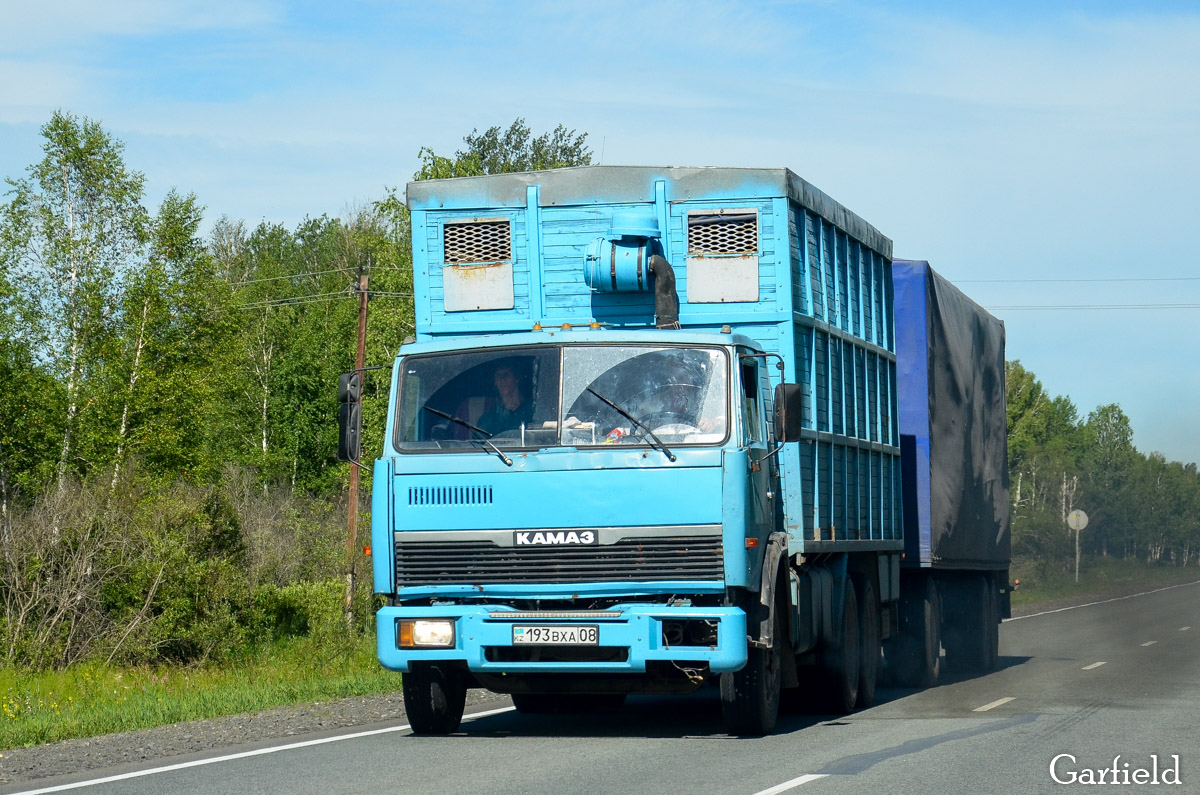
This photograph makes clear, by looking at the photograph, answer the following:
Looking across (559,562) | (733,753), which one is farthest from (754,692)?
(559,562)

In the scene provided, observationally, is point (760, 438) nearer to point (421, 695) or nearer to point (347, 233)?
point (421, 695)

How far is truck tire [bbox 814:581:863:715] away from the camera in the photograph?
12.1m

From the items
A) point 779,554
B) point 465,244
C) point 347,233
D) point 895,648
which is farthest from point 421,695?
point 347,233

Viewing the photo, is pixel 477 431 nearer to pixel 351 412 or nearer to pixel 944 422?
pixel 351 412

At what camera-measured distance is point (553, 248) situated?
11.4 metres

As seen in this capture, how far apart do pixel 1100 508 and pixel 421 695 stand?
11183cm

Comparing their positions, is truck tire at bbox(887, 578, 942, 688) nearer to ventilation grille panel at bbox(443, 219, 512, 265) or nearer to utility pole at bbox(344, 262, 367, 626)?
ventilation grille panel at bbox(443, 219, 512, 265)

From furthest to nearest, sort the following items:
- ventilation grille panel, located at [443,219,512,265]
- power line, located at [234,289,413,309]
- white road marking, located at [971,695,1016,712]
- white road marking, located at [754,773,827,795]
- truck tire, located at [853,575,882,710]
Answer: power line, located at [234,289,413,309] → truck tire, located at [853,575,882,710] → white road marking, located at [971,695,1016,712] → ventilation grille panel, located at [443,219,512,265] → white road marking, located at [754,773,827,795]

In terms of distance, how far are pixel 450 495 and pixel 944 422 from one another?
327 inches

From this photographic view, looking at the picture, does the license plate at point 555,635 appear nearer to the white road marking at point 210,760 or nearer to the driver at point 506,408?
the driver at point 506,408

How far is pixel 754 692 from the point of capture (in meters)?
9.97

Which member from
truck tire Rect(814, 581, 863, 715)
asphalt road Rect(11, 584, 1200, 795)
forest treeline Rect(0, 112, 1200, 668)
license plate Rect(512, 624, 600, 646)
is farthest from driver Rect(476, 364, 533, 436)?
forest treeline Rect(0, 112, 1200, 668)

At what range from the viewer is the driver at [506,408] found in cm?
971

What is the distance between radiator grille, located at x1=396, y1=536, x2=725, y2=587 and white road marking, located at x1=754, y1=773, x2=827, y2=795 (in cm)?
147
